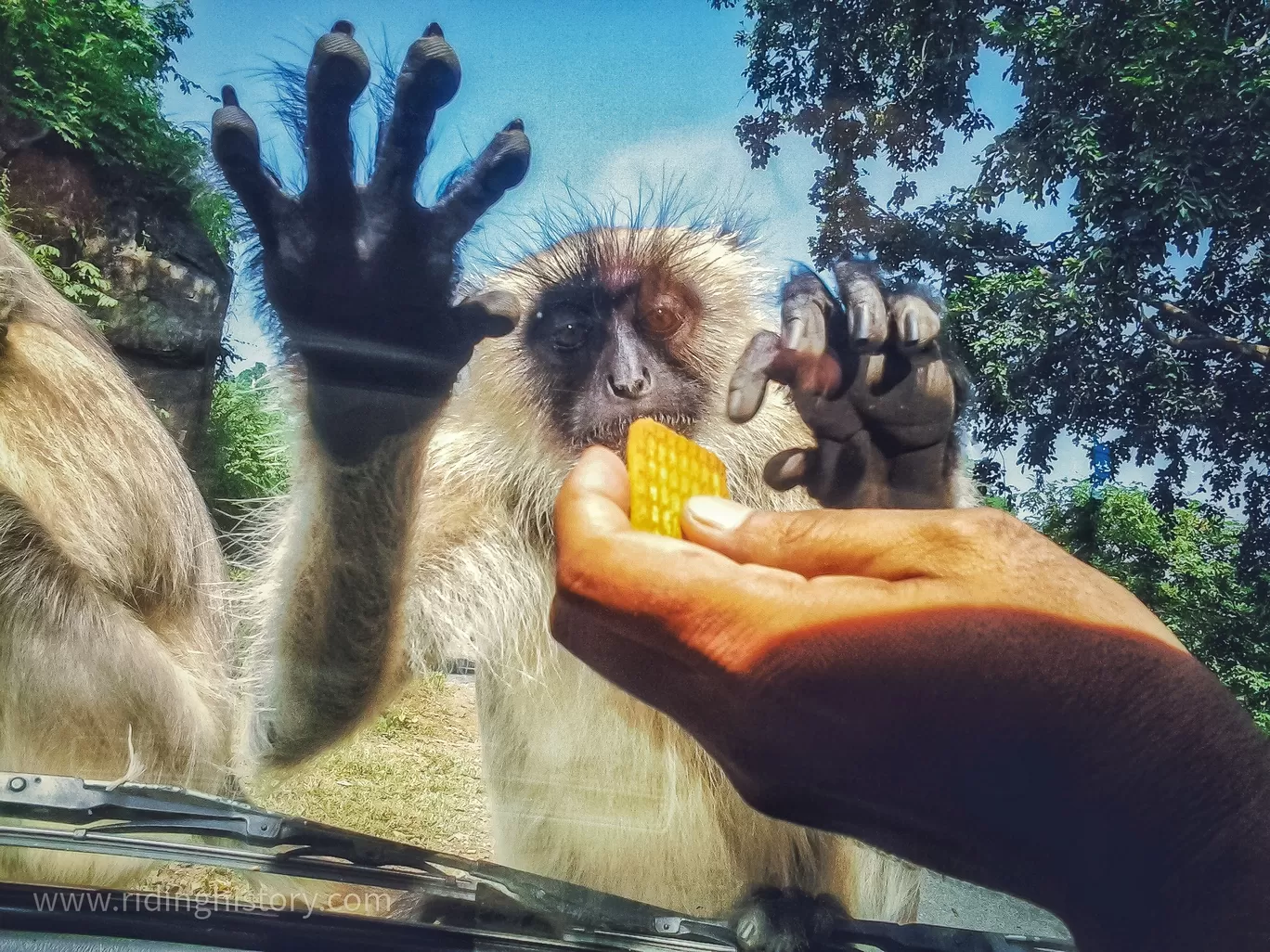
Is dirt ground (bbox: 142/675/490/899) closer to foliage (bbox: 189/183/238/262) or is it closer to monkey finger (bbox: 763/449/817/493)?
monkey finger (bbox: 763/449/817/493)

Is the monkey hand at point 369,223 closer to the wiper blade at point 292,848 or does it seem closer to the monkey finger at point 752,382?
the monkey finger at point 752,382

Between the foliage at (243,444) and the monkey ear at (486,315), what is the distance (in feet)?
1.97

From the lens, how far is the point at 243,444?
2615 millimetres

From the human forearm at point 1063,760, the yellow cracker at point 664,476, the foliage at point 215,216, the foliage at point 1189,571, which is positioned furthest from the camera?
the foliage at point 215,216

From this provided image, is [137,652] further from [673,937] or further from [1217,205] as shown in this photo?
[1217,205]

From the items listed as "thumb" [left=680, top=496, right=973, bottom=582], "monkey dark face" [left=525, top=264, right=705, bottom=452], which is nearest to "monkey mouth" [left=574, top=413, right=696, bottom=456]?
"monkey dark face" [left=525, top=264, right=705, bottom=452]

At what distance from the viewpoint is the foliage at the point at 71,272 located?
2.59 meters

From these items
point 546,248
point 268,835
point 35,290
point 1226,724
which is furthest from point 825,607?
point 35,290

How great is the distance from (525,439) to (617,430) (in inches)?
16.9

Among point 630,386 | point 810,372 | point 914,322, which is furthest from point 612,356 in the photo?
point 914,322

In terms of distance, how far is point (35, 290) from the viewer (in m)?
3.11

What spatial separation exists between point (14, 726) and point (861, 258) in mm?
2522

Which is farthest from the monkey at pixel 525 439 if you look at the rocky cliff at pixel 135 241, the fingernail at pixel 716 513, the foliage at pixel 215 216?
the fingernail at pixel 716 513

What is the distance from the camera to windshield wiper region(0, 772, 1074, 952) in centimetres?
168
